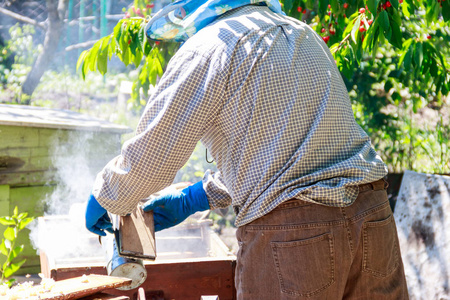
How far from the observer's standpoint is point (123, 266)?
1872 mm

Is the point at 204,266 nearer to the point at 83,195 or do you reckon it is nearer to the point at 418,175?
the point at 83,195

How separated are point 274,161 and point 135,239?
2.03 ft

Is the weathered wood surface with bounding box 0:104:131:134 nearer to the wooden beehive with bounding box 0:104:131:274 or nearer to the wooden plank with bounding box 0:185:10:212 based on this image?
the wooden beehive with bounding box 0:104:131:274

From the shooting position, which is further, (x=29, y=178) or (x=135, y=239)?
(x=29, y=178)

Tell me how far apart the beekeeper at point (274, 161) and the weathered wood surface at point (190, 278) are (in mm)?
804

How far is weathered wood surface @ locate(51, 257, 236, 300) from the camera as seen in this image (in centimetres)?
236

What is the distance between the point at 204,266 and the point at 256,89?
1.19 m

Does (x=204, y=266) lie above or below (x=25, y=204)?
above

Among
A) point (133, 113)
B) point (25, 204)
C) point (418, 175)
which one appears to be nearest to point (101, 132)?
point (25, 204)

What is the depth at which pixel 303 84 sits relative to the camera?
1573 millimetres

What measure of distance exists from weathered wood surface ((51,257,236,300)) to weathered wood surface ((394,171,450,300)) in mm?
1383

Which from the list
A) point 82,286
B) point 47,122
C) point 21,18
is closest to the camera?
point 82,286

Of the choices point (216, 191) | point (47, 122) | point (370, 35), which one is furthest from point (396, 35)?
point (47, 122)

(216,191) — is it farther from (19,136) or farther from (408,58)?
(19,136)
